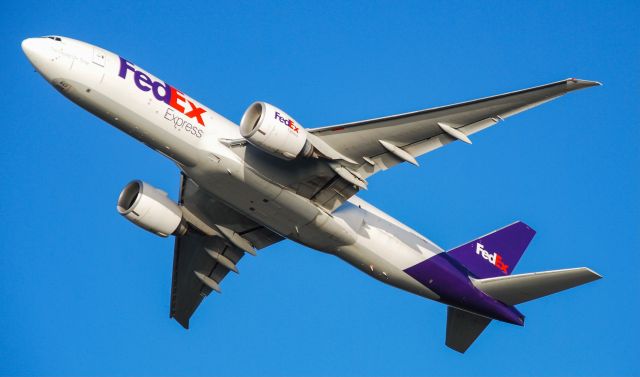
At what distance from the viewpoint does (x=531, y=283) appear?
32.2 m

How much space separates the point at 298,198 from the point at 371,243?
3.50 meters

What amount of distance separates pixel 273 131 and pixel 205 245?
407 inches

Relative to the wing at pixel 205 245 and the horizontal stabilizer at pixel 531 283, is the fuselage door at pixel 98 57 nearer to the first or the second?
the wing at pixel 205 245

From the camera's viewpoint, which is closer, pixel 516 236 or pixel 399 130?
pixel 399 130

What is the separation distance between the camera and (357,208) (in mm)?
32500

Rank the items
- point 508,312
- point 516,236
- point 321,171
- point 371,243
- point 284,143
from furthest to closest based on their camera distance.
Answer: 1. point 516,236
2. point 508,312
3. point 371,243
4. point 321,171
5. point 284,143

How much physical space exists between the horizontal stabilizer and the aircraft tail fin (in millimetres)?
2139

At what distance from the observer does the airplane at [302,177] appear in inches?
1113

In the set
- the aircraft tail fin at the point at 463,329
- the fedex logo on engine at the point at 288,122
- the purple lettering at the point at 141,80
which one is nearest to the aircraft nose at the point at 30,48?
the purple lettering at the point at 141,80

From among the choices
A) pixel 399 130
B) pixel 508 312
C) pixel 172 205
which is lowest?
pixel 172 205

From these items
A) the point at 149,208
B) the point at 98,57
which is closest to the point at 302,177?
the point at 149,208

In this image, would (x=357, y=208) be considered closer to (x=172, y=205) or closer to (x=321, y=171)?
(x=321, y=171)

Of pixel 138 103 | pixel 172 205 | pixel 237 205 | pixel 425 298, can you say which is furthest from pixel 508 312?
pixel 138 103

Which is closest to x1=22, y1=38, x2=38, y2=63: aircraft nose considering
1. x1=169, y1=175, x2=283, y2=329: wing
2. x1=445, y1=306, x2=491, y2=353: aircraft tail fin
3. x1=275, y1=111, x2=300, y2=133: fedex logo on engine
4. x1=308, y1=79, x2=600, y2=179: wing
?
x1=169, y1=175, x2=283, y2=329: wing
